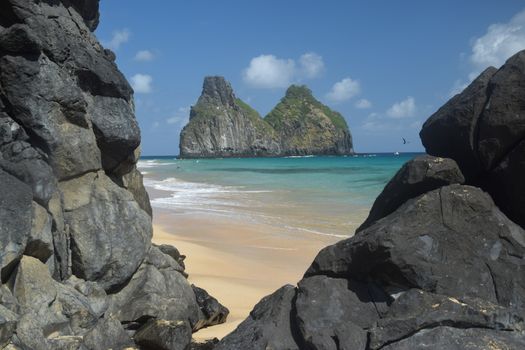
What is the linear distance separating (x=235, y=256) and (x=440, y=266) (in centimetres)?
874

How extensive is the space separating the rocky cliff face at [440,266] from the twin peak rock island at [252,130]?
6288 inches

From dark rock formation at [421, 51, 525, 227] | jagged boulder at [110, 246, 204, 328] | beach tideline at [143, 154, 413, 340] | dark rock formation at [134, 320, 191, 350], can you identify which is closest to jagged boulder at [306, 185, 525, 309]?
dark rock formation at [421, 51, 525, 227]

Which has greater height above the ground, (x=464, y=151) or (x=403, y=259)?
(x=464, y=151)

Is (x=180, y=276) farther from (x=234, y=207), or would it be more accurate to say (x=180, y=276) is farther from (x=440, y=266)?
(x=234, y=207)

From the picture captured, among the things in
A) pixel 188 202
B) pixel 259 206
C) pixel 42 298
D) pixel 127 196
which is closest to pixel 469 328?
pixel 42 298

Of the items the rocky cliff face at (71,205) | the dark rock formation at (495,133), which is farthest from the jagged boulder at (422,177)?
the rocky cliff face at (71,205)

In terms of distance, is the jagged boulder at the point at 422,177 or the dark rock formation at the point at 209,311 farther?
the dark rock formation at the point at 209,311

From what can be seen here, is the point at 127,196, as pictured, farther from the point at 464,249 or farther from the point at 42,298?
the point at 464,249

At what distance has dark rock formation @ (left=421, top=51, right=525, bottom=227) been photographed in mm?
5340

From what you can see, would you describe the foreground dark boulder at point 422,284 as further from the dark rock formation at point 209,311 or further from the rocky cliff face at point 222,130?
the rocky cliff face at point 222,130

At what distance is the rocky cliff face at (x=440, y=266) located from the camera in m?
4.58

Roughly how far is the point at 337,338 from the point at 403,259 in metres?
0.93

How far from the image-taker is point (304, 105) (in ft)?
653

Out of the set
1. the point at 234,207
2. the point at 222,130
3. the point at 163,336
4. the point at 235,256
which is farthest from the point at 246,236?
the point at 222,130
